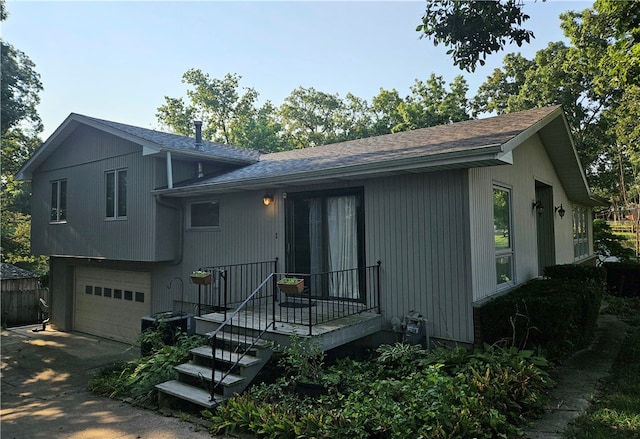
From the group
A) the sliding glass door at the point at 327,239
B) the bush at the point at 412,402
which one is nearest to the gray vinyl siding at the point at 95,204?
the sliding glass door at the point at 327,239

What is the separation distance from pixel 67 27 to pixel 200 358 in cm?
733

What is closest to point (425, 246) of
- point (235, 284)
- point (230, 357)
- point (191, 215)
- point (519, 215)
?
point (519, 215)

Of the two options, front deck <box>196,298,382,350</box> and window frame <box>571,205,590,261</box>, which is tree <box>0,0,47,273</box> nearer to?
front deck <box>196,298,382,350</box>

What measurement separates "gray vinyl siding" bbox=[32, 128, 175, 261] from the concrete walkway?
7.92m

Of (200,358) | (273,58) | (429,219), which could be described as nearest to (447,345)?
(429,219)

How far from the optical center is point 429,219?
5863 mm

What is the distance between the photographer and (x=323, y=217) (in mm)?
7137

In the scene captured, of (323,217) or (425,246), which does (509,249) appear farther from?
(323,217)

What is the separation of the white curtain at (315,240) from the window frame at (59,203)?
8337mm

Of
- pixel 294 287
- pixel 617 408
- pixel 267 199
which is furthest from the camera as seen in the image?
pixel 267 199

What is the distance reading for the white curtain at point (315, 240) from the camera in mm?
7207

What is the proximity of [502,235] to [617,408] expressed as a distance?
3.27m

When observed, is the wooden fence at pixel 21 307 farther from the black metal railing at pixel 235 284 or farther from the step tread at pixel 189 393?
the step tread at pixel 189 393

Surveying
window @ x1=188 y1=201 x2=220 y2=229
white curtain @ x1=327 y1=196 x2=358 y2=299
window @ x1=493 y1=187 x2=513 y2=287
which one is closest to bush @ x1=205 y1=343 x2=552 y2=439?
white curtain @ x1=327 y1=196 x2=358 y2=299
